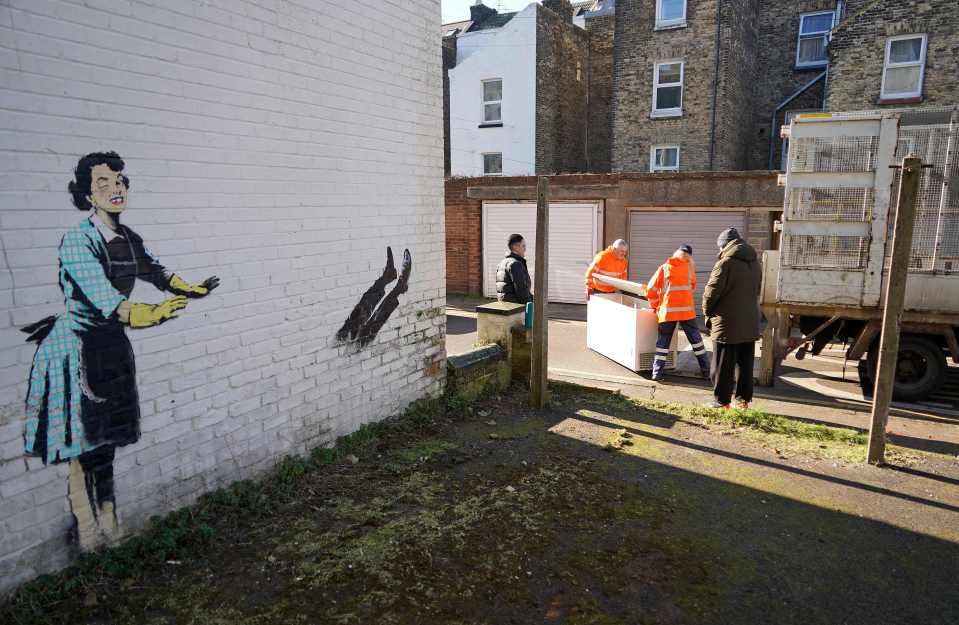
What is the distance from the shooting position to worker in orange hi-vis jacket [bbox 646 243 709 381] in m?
8.64

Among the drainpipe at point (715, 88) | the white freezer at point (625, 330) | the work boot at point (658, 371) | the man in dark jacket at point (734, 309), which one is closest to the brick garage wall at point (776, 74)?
the drainpipe at point (715, 88)

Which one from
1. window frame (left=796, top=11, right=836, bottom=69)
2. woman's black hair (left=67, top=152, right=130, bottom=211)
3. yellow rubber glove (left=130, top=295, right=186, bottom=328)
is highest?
window frame (left=796, top=11, right=836, bottom=69)

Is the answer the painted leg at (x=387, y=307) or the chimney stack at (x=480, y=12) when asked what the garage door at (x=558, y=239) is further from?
the chimney stack at (x=480, y=12)

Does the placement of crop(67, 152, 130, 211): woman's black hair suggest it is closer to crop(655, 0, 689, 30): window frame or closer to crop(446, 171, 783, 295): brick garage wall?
crop(446, 171, 783, 295): brick garage wall

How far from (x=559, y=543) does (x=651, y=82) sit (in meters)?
18.5

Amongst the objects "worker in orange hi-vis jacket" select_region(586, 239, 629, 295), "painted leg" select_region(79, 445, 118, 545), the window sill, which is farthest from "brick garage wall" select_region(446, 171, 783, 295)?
"painted leg" select_region(79, 445, 118, 545)

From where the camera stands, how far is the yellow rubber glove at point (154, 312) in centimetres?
391

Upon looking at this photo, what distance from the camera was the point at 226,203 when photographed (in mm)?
4391

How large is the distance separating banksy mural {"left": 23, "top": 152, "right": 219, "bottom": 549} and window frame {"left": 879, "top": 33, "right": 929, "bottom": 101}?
62.3ft

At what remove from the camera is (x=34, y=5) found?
329cm

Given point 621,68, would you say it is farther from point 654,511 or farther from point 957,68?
point 654,511

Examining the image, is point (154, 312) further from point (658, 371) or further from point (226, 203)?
point (658, 371)

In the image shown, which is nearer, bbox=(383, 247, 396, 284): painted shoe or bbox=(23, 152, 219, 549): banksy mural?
bbox=(23, 152, 219, 549): banksy mural

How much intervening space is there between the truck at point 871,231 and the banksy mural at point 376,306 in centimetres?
491
